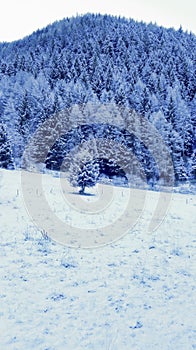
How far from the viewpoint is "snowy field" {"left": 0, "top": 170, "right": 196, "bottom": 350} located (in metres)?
6.06

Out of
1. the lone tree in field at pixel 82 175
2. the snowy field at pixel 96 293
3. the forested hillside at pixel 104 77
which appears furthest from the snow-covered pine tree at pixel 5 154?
the snowy field at pixel 96 293

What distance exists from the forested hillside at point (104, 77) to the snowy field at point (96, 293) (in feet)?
78.5

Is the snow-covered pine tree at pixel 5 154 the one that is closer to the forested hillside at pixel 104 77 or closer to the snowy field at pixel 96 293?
the forested hillside at pixel 104 77

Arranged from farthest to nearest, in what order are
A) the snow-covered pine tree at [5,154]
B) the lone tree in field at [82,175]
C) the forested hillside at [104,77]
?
the forested hillside at [104,77] < the snow-covered pine tree at [5,154] < the lone tree in field at [82,175]

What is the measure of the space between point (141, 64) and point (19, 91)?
187ft

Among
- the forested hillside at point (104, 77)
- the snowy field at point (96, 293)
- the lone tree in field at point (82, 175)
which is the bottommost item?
the snowy field at point (96, 293)

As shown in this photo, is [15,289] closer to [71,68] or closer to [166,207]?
[166,207]

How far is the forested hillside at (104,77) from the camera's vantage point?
190 feet

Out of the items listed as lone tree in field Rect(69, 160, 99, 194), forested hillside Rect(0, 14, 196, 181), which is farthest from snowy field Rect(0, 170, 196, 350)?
forested hillside Rect(0, 14, 196, 181)

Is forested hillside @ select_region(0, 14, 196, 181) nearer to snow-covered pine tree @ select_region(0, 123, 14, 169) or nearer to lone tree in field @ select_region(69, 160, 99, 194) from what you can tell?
snow-covered pine tree @ select_region(0, 123, 14, 169)

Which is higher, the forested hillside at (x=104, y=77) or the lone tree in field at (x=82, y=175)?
the forested hillside at (x=104, y=77)

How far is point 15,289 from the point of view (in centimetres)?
762

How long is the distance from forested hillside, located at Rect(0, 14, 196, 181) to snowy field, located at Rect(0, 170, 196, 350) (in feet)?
78.5

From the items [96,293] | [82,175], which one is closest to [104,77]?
[82,175]
